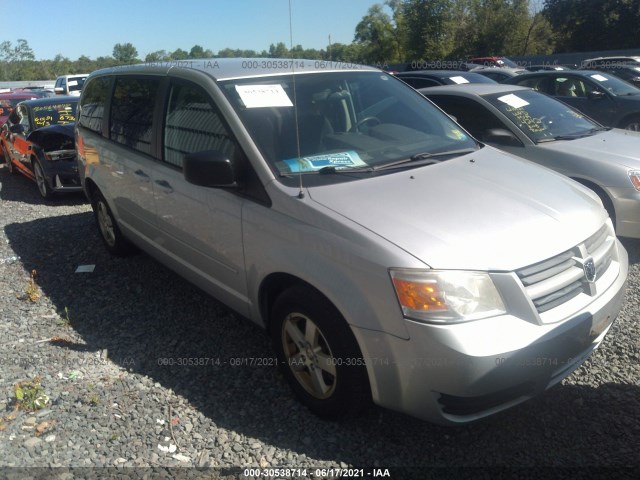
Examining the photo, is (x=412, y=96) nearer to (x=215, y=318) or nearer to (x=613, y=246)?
(x=613, y=246)

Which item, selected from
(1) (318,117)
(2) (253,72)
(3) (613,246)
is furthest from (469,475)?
(2) (253,72)

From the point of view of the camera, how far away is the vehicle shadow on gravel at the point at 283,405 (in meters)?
2.72

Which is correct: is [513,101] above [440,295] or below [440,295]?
above

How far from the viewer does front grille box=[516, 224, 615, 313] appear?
98.0 inches

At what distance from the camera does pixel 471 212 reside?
2.75m

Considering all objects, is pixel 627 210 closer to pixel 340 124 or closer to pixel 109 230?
pixel 340 124

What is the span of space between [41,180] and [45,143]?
1.82 ft

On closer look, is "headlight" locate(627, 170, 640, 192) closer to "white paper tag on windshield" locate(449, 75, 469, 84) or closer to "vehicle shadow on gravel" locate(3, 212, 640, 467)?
"vehicle shadow on gravel" locate(3, 212, 640, 467)

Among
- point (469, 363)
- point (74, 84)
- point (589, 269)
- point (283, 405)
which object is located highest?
point (74, 84)

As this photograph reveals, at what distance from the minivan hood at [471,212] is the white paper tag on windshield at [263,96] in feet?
2.55

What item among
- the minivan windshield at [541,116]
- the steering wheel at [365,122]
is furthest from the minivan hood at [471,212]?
the minivan windshield at [541,116]

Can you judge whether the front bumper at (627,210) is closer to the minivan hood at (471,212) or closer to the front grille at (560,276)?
the minivan hood at (471,212)

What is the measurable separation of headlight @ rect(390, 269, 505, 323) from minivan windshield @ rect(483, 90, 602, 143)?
12.5 feet

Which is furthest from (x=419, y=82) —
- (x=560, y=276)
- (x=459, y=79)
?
(x=560, y=276)
